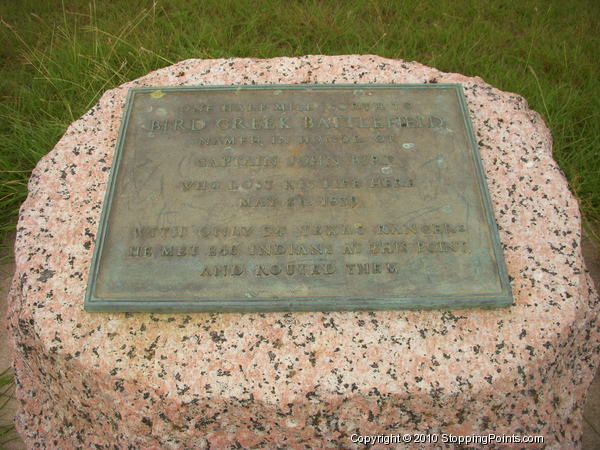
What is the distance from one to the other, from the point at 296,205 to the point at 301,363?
2.09 ft

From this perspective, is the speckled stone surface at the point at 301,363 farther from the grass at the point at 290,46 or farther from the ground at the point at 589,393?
the grass at the point at 290,46

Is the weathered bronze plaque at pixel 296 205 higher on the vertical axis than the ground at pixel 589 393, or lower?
higher

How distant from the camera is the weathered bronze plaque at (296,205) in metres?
1.88

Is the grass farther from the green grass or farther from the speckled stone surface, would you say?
the speckled stone surface

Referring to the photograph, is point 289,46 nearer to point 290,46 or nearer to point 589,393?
point 290,46

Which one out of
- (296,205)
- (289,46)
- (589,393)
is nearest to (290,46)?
(289,46)

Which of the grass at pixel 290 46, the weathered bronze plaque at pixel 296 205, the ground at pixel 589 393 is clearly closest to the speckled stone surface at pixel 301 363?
the weathered bronze plaque at pixel 296 205

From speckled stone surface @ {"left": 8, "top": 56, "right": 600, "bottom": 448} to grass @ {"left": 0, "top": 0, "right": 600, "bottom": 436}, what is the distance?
1268 millimetres

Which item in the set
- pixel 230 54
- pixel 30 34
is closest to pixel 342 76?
pixel 230 54

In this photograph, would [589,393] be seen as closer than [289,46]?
Yes

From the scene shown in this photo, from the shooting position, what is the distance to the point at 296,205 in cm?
207

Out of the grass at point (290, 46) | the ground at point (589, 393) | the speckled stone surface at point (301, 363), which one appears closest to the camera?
the speckled stone surface at point (301, 363)

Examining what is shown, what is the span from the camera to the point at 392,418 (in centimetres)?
182

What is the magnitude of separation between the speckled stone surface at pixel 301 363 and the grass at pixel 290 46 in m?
1.27
